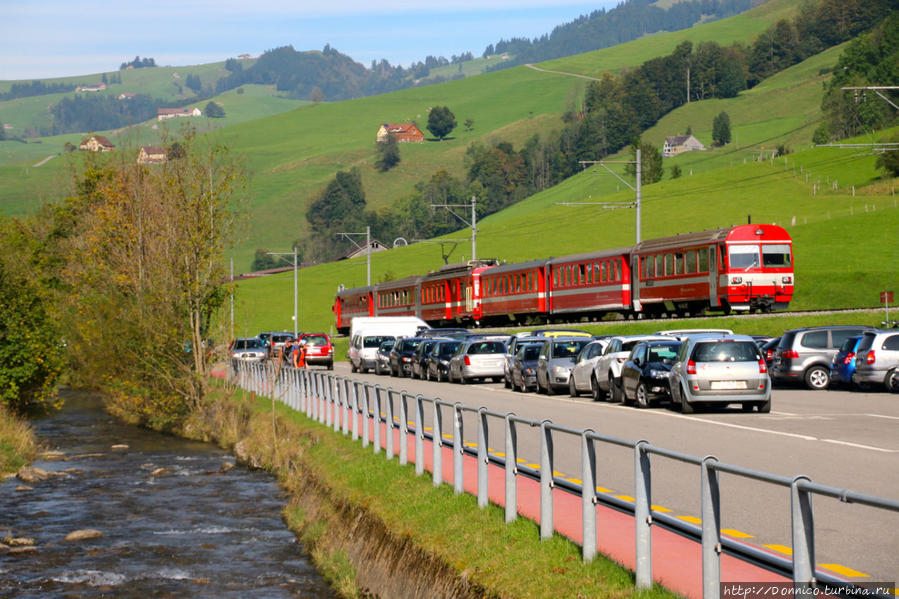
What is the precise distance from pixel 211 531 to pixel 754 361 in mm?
12084

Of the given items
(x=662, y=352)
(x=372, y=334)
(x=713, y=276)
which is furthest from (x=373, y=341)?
(x=662, y=352)

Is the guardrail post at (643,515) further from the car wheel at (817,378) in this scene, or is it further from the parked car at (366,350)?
the parked car at (366,350)

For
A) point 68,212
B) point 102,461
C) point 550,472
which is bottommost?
point 102,461

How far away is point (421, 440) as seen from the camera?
1642 cm

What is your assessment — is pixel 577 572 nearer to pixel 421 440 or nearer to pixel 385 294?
pixel 421 440

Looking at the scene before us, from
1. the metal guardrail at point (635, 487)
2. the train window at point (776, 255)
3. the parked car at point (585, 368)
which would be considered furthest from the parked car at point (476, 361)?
the metal guardrail at point (635, 487)

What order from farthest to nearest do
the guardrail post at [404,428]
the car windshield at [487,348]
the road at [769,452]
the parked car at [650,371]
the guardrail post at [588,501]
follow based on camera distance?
the car windshield at [487,348] → the parked car at [650,371] → the guardrail post at [404,428] → the guardrail post at [588,501] → the road at [769,452]

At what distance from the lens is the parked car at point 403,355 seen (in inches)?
1882

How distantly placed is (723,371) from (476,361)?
54.7 feet

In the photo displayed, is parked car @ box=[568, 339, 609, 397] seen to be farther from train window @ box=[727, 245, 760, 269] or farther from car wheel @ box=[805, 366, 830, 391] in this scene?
train window @ box=[727, 245, 760, 269]

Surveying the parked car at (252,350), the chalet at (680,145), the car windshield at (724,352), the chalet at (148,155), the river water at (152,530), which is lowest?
the river water at (152,530)

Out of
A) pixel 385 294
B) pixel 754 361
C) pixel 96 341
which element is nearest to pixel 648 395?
pixel 754 361

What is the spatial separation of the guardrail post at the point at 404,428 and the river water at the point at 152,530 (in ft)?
6.55

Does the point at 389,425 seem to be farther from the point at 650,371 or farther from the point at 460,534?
the point at 650,371
